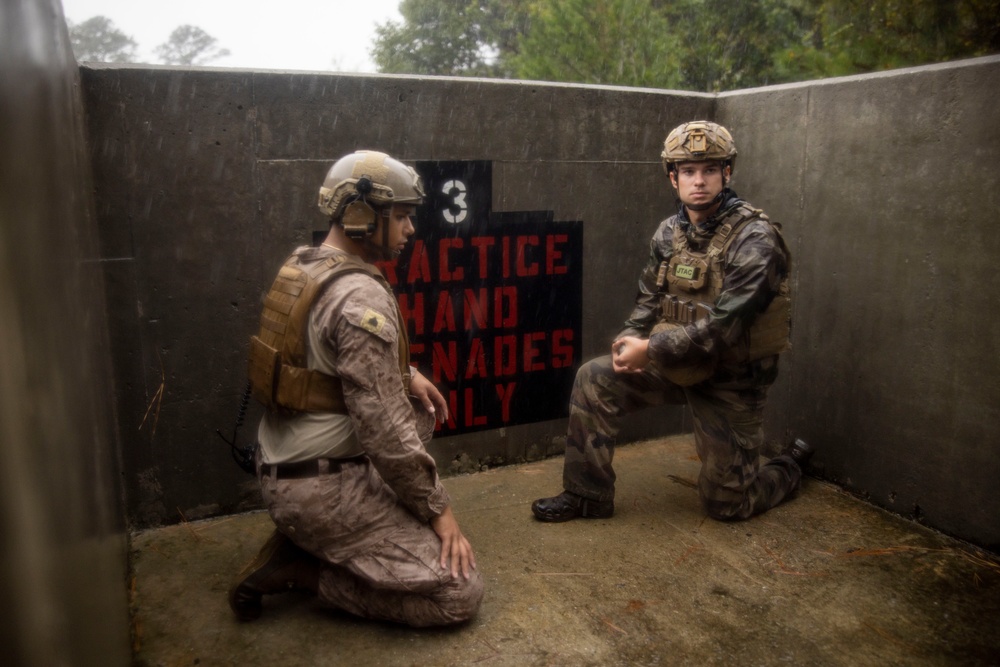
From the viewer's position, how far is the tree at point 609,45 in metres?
11.5

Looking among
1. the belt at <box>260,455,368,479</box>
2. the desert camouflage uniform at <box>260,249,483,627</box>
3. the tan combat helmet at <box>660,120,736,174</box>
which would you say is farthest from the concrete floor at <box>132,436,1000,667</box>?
the tan combat helmet at <box>660,120,736,174</box>

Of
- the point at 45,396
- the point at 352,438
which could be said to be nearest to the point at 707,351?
the point at 352,438

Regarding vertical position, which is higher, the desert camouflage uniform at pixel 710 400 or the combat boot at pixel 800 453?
the desert camouflage uniform at pixel 710 400

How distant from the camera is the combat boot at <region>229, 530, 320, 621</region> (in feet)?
10.2

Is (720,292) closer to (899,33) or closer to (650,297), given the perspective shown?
(650,297)

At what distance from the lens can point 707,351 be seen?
12.3ft

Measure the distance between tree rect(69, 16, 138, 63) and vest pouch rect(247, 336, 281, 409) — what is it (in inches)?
1860

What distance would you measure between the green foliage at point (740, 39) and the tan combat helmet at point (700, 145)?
4.40 meters

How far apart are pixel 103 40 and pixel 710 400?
5124 centimetres

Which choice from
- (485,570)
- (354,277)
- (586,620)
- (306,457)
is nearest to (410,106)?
(354,277)

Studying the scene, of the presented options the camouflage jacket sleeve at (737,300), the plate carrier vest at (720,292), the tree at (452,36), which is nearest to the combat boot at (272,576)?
the camouflage jacket sleeve at (737,300)

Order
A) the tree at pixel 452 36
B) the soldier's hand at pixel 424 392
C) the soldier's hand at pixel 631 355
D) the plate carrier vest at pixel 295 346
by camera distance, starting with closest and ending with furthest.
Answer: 1. the plate carrier vest at pixel 295 346
2. the soldier's hand at pixel 424 392
3. the soldier's hand at pixel 631 355
4. the tree at pixel 452 36

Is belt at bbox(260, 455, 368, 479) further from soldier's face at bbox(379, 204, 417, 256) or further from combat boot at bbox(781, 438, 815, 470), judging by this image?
combat boot at bbox(781, 438, 815, 470)

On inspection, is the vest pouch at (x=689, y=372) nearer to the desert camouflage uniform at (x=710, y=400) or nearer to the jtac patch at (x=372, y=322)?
the desert camouflage uniform at (x=710, y=400)
